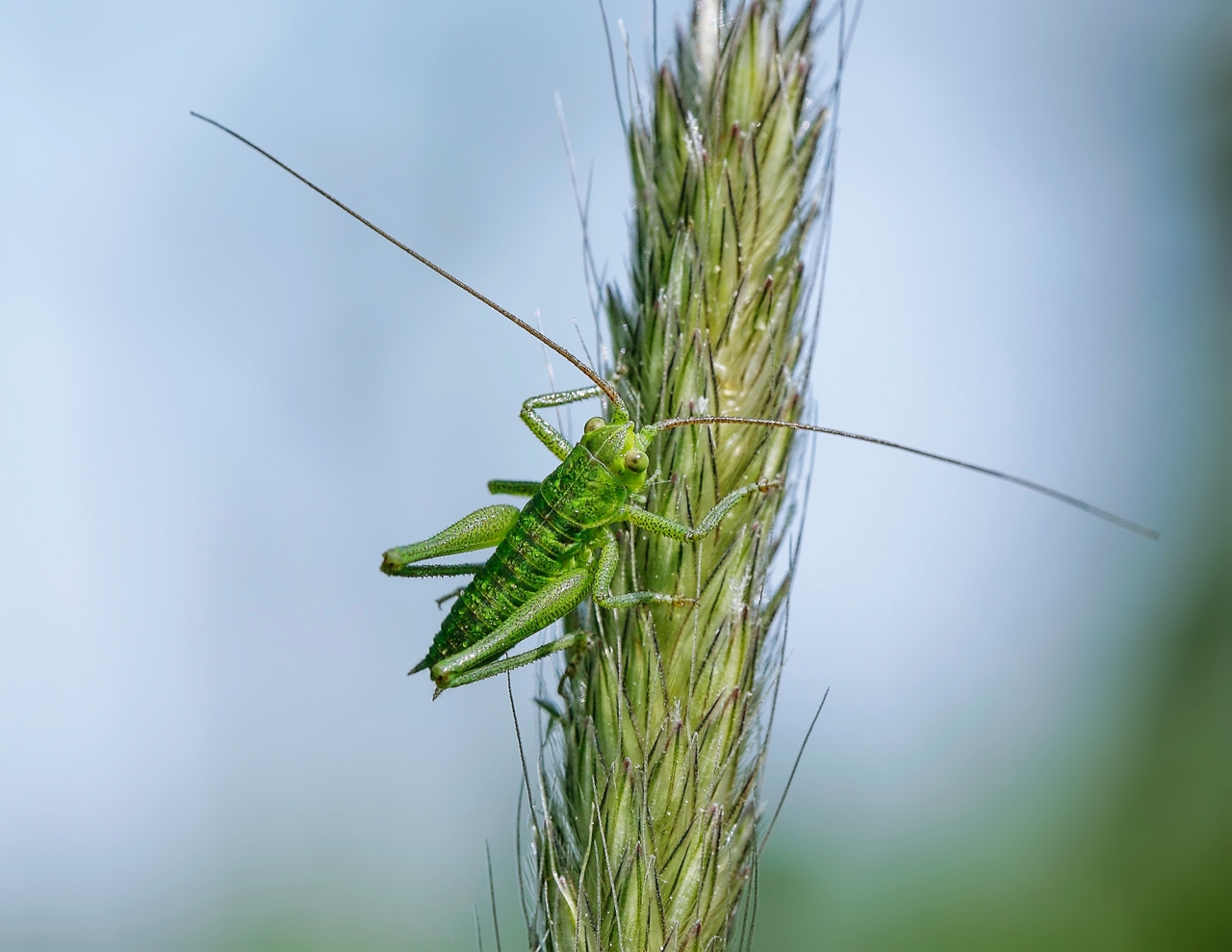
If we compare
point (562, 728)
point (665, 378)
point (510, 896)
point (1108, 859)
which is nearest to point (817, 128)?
point (665, 378)

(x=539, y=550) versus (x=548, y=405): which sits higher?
(x=548, y=405)

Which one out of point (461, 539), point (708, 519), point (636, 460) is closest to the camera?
point (708, 519)

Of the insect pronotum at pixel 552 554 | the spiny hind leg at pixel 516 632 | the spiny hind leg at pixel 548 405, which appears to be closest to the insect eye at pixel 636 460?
the insect pronotum at pixel 552 554

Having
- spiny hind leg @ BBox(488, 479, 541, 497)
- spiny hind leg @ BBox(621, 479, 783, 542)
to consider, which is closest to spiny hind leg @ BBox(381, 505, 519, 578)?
spiny hind leg @ BBox(488, 479, 541, 497)

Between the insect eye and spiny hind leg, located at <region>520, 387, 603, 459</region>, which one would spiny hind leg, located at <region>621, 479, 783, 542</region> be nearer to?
the insect eye

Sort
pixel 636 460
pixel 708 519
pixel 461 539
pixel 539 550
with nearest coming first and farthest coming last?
pixel 708 519 → pixel 636 460 → pixel 539 550 → pixel 461 539

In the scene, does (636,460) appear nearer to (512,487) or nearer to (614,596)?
(614,596)

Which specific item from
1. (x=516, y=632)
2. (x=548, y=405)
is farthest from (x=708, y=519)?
(x=548, y=405)

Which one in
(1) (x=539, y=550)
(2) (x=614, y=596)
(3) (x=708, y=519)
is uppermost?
(3) (x=708, y=519)
